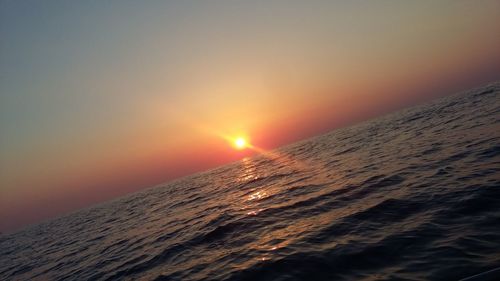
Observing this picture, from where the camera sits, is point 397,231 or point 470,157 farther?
point 470,157

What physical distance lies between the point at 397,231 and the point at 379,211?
90.6 inches

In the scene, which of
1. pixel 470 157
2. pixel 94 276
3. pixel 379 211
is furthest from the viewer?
pixel 470 157

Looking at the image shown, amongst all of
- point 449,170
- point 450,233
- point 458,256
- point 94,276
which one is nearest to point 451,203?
point 450,233

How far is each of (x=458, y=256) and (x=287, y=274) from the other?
398 cm

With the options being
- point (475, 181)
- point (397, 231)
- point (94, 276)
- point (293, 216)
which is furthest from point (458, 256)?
point (94, 276)

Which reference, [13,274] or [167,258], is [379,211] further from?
[13,274]

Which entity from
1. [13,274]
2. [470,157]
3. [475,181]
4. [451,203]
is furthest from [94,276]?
[470,157]

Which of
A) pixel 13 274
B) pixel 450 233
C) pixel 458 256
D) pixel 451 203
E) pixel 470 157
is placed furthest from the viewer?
pixel 13 274

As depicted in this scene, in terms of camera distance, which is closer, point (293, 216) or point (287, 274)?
point (287, 274)

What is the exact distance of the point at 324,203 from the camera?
14812mm

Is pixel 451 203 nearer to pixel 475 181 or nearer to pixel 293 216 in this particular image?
pixel 475 181

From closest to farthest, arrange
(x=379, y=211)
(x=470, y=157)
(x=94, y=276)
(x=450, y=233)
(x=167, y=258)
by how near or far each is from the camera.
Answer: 1. (x=450, y=233)
2. (x=379, y=211)
3. (x=167, y=258)
4. (x=94, y=276)
5. (x=470, y=157)

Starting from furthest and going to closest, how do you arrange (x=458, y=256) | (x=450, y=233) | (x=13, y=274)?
(x=13, y=274)
(x=450, y=233)
(x=458, y=256)

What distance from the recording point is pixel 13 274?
21.4m
